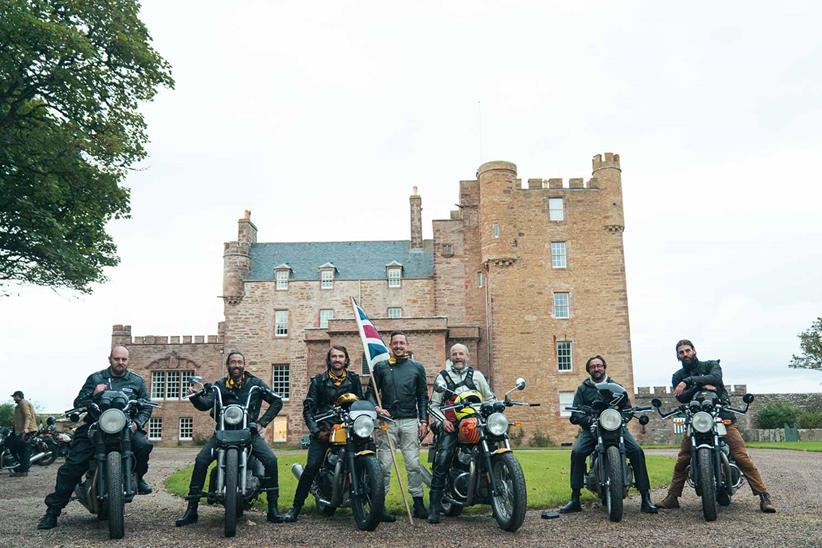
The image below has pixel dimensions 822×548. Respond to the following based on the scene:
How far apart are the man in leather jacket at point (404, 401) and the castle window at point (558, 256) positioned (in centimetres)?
3118

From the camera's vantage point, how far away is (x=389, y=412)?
905 centimetres

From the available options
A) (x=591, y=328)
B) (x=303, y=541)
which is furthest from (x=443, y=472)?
(x=591, y=328)

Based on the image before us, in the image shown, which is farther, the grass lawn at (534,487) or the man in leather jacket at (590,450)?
the grass lawn at (534,487)

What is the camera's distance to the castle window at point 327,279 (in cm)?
4378

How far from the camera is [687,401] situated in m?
8.88

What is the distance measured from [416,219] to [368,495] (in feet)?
126

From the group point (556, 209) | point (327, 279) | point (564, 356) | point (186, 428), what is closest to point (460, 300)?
point (564, 356)

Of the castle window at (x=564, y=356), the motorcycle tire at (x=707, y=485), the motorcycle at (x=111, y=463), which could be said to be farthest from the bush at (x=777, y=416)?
the motorcycle at (x=111, y=463)

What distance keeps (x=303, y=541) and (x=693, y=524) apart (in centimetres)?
410

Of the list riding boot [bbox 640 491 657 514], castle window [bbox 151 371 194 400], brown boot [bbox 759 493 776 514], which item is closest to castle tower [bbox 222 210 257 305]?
castle window [bbox 151 371 194 400]

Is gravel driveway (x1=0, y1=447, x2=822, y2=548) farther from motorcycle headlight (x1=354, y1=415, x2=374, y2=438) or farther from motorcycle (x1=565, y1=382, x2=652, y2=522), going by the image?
motorcycle headlight (x1=354, y1=415, x2=374, y2=438)

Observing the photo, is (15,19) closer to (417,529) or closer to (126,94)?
(126,94)

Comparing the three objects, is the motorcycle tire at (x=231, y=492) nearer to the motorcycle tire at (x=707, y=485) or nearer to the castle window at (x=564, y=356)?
the motorcycle tire at (x=707, y=485)

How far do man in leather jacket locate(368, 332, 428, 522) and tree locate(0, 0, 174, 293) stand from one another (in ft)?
43.3
